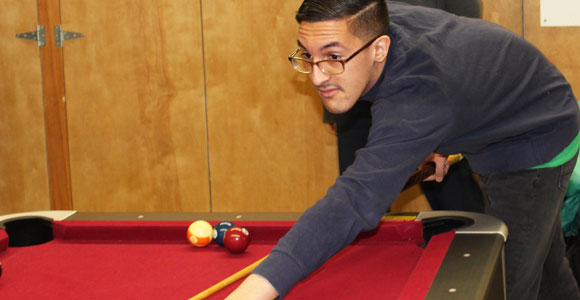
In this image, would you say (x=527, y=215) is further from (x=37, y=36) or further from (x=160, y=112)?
(x=37, y=36)

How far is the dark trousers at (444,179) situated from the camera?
269 centimetres

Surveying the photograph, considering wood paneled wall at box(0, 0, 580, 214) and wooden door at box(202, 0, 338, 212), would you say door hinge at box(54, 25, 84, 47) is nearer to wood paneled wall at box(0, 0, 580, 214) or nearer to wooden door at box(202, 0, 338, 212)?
wood paneled wall at box(0, 0, 580, 214)

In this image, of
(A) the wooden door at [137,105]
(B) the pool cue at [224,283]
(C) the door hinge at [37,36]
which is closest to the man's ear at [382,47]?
(B) the pool cue at [224,283]

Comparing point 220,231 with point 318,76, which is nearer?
point 318,76

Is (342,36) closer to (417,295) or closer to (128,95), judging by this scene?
(417,295)

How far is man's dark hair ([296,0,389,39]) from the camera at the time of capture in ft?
4.81

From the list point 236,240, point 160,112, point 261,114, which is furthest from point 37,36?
point 236,240

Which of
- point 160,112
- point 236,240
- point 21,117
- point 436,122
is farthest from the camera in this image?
point 21,117

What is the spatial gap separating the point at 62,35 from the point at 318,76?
2.43 m

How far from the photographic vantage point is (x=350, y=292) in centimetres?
140

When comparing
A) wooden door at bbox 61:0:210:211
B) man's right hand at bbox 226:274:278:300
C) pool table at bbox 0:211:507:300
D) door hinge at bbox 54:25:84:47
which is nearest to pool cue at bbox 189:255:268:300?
pool table at bbox 0:211:507:300

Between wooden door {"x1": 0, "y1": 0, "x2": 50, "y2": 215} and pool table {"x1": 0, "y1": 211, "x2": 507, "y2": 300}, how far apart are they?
179 cm

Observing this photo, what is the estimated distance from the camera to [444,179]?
8.82ft

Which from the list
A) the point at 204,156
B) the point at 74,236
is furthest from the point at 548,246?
the point at 204,156
